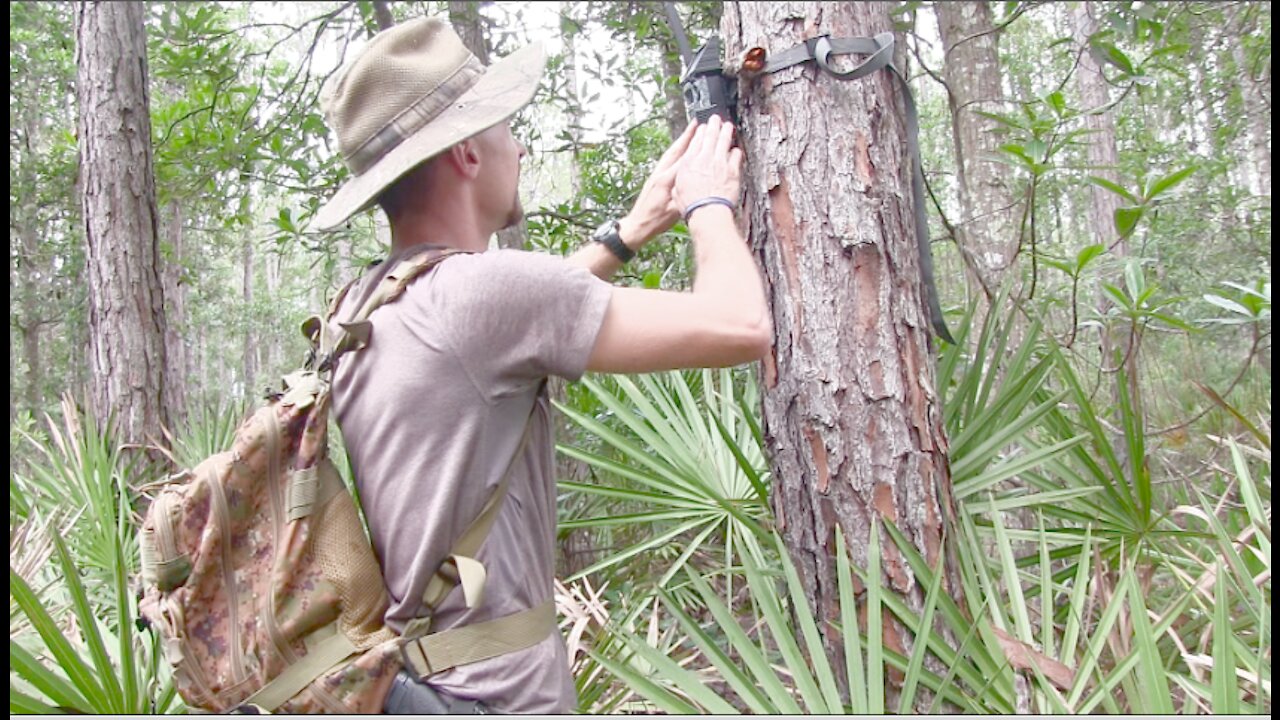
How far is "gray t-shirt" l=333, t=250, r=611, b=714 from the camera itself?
52.1 inches

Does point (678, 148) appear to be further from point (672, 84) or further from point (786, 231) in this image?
point (672, 84)

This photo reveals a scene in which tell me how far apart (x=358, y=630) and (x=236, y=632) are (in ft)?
0.59

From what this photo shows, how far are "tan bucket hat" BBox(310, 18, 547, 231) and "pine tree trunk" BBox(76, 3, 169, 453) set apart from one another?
361 cm

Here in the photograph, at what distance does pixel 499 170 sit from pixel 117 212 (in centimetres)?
385

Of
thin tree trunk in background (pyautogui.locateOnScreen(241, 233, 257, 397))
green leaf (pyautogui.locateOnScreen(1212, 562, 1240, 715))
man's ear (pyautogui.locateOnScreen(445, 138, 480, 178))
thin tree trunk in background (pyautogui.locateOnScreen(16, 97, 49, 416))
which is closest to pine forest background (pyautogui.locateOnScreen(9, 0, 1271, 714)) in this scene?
green leaf (pyautogui.locateOnScreen(1212, 562, 1240, 715))

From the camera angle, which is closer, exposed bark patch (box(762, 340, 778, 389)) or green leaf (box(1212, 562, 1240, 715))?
green leaf (box(1212, 562, 1240, 715))

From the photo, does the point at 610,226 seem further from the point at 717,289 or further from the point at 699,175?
the point at 717,289

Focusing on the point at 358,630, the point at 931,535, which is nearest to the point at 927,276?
the point at 931,535

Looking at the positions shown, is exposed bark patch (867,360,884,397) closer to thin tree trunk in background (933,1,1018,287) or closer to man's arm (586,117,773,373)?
man's arm (586,117,773,373)

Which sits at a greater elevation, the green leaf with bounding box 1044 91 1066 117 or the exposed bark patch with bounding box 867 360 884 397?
the green leaf with bounding box 1044 91 1066 117

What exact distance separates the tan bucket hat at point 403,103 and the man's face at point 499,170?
0.06 metres

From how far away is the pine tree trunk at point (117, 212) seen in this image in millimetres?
4547

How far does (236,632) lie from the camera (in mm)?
1342

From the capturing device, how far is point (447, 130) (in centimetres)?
151
